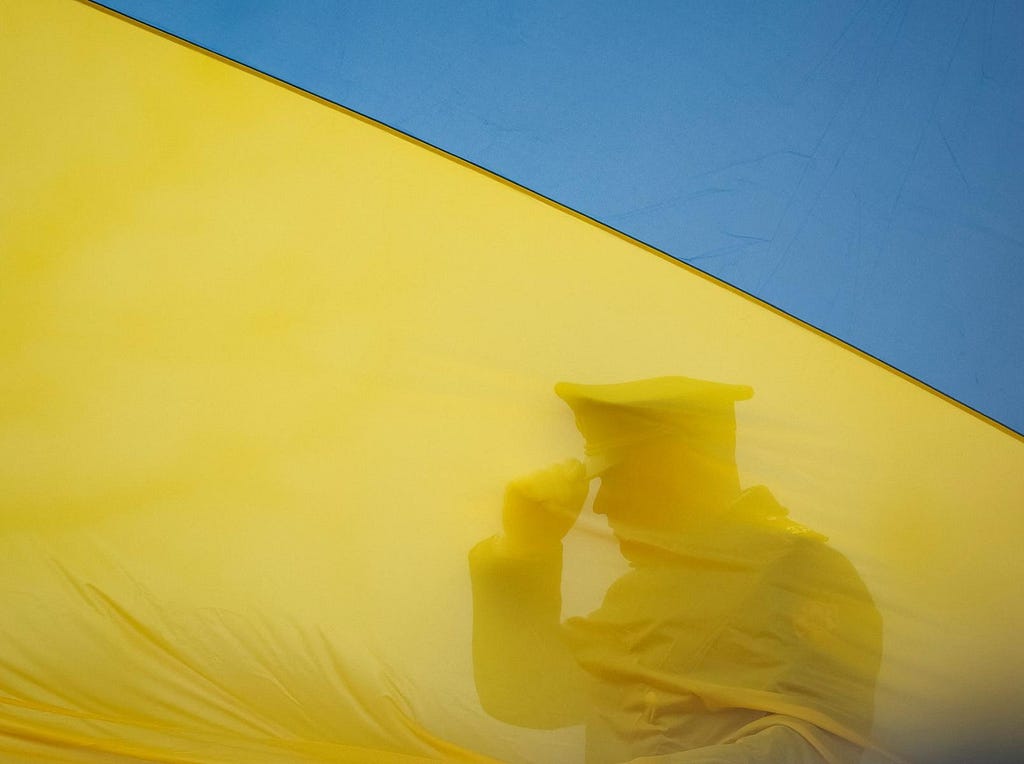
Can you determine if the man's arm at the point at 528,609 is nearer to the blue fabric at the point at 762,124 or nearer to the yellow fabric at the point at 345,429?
the yellow fabric at the point at 345,429

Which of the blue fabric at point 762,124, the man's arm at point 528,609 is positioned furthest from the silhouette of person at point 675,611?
the blue fabric at point 762,124

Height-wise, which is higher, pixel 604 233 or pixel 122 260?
pixel 604 233

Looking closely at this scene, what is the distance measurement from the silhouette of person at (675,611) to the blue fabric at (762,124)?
297 mm

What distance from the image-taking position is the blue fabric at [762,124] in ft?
5.35

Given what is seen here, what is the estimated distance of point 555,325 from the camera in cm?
163

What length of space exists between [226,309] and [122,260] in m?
0.19

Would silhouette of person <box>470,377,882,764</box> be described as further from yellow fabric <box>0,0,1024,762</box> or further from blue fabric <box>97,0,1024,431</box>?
blue fabric <box>97,0,1024,431</box>

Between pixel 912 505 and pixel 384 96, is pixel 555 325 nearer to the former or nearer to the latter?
pixel 384 96

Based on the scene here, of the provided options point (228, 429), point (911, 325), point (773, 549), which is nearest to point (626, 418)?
point (773, 549)

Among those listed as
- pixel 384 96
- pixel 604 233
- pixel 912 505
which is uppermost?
pixel 384 96

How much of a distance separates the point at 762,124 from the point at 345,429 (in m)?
0.90

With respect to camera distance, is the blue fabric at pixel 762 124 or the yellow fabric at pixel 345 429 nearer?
the yellow fabric at pixel 345 429

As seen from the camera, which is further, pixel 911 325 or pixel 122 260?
pixel 911 325

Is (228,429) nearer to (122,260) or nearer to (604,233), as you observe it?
(122,260)
